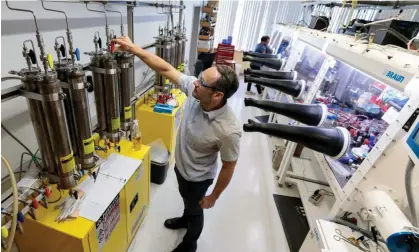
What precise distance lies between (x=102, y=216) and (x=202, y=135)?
698 millimetres

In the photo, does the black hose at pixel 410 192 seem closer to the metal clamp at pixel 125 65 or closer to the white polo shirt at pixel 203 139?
the white polo shirt at pixel 203 139

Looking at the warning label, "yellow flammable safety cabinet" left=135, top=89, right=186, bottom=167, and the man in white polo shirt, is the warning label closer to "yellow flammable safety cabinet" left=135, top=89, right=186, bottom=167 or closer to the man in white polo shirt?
the man in white polo shirt

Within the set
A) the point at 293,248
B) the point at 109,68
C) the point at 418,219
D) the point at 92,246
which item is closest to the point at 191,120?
the point at 109,68

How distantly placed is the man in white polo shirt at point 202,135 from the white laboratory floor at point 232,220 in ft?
0.80

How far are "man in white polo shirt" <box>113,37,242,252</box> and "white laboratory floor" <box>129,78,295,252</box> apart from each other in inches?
9.6

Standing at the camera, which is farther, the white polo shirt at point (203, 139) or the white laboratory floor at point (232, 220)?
the white laboratory floor at point (232, 220)

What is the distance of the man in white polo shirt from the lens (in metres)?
1.34

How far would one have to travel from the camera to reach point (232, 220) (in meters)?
2.27

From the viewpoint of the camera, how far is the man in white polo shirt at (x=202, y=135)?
52.8 inches

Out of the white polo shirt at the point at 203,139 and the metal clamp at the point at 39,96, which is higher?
the metal clamp at the point at 39,96

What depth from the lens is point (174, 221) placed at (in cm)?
207

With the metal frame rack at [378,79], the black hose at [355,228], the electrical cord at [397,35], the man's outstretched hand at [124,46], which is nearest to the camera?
the metal frame rack at [378,79]

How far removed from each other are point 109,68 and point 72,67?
10.0 inches

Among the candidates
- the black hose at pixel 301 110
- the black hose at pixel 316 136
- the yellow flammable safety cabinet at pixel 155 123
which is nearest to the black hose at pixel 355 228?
the black hose at pixel 316 136
